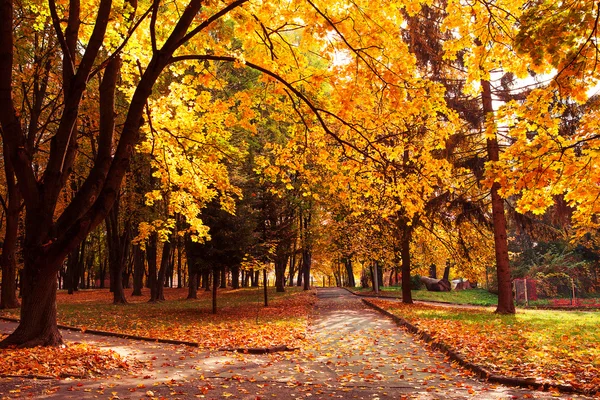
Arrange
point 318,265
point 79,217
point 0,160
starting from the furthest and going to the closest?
point 318,265 → point 0,160 → point 79,217

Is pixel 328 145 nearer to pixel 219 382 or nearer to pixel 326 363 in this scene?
pixel 326 363

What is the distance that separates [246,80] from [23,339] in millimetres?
23782

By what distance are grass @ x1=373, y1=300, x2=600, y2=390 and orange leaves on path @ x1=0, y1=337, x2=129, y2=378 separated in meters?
6.18

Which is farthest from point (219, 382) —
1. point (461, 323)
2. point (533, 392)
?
point (461, 323)

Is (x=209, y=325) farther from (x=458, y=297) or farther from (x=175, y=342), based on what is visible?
(x=458, y=297)

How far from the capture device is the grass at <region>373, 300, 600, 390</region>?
278 inches

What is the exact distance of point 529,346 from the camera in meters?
9.15

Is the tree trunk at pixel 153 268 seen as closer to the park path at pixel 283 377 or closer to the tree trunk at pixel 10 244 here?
the tree trunk at pixel 10 244

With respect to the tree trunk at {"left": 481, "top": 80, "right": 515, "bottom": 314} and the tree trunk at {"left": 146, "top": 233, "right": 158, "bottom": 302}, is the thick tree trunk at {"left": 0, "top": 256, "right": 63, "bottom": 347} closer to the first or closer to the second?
the tree trunk at {"left": 481, "top": 80, "right": 515, "bottom": 314}

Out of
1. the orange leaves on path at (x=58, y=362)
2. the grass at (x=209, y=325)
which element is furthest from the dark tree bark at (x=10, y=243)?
the orange leaves on path at (x=58, y=362)

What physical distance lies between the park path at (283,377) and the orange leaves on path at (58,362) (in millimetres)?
326

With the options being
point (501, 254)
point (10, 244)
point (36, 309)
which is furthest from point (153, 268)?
point (36, 309)

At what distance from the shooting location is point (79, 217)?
329 inches

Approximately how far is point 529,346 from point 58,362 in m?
8.29
